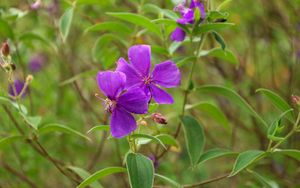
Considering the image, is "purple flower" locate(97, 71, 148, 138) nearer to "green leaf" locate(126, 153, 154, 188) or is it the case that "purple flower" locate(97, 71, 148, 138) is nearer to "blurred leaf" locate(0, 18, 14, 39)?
"green leaf" locate(126, 153, 154, 188)

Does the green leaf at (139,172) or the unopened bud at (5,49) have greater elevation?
the unopened bud at (5,49)

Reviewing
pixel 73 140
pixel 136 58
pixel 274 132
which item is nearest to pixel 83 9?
pixel 73 140

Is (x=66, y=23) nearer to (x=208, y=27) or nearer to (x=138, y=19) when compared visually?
(x=138, y=19)

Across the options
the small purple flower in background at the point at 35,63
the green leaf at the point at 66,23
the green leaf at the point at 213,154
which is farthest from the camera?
the small purple flower in background at the point at 35,63

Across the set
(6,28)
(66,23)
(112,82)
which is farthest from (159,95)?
(6,28)

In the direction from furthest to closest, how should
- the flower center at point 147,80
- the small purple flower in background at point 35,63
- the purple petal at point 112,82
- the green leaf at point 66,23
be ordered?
the small purple flower in background at point 35,63
the green leaf at point 66,23
the flower center at point 147,80
the purple petal at point 112,82

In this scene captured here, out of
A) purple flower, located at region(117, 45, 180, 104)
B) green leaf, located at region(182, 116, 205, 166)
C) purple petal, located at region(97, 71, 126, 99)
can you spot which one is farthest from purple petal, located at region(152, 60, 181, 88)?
green leaf, located at region(182, 116, 205, 166)

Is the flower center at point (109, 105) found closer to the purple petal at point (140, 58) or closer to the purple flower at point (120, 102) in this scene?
the purple flower at point (120, 102)

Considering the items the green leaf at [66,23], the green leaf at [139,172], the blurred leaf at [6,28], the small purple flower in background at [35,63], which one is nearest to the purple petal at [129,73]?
the green leaf at [139,172]
